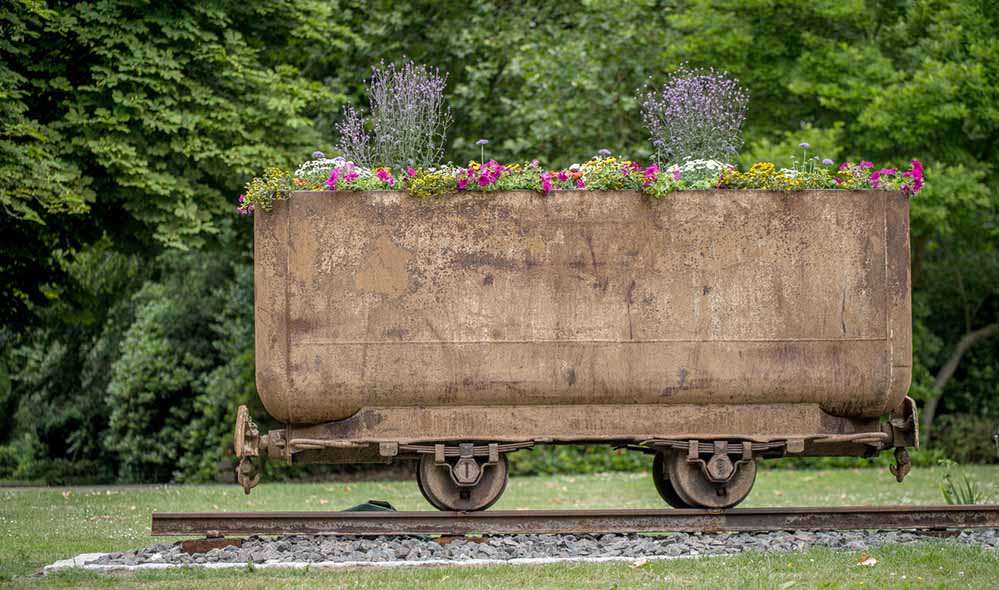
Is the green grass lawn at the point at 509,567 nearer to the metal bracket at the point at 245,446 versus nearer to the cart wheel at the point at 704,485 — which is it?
the cart wheel at the point at 704,485

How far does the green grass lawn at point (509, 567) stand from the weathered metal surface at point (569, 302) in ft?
5.45

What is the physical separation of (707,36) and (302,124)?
680 cm

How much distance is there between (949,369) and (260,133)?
1352cm

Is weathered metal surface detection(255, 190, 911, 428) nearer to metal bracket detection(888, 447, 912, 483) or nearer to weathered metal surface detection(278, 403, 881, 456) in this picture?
weathered metal surface detection(278, 403, 881, 456)

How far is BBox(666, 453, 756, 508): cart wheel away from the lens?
9602mm

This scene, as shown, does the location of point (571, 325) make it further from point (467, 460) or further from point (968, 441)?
point (968, 441)

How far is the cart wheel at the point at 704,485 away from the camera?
960cm

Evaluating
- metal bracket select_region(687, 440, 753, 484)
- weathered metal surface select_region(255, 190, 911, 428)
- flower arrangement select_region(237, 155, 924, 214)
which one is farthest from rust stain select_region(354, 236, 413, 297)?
metal bracket select_region(687, 440, 753, 484)

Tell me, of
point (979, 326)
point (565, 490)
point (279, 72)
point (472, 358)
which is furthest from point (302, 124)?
point (979, 326)

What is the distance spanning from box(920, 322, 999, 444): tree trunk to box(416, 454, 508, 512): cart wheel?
14.4 metres

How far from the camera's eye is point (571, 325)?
9336mm

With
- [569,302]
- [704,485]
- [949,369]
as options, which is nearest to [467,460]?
[569,302]

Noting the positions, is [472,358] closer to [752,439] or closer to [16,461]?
[752,439]

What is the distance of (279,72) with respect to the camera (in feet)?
55.6
